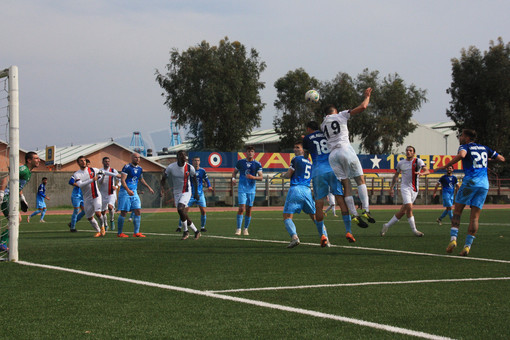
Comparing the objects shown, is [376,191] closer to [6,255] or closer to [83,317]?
[6,255]

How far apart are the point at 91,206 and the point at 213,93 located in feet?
139

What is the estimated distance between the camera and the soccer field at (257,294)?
17.4 feet

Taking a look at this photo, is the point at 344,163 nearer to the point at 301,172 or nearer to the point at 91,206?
the point at 301,172

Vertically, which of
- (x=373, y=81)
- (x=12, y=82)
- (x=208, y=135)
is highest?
(x=373, y=81)

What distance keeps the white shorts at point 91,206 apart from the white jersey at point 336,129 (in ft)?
28.8

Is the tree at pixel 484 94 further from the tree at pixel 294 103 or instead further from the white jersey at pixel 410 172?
the white jersey at pixel 410 172

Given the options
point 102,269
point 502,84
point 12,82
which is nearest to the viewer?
point 102,269

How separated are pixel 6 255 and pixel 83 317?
5.90 meters

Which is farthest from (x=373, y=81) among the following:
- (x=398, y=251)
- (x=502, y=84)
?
(x=398, y=251)

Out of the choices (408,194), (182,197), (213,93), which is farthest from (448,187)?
(213,93)

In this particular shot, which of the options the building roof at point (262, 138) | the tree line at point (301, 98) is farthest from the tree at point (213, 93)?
the building roof at point (262, 138)

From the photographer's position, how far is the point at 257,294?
22.9 ft

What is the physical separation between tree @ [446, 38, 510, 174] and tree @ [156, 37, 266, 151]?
19.0 metres

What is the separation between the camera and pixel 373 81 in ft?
219
